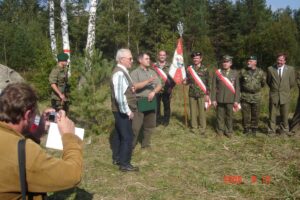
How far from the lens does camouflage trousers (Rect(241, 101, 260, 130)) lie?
26.6 feet

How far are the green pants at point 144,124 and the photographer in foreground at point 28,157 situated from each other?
4.14m

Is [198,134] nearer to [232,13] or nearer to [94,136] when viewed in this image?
[94,136]

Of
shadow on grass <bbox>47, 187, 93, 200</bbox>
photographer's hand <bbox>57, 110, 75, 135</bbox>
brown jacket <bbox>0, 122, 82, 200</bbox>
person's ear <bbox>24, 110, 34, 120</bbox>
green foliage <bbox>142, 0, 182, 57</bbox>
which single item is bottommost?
shadow on grass <bbox>47, 187, 93, 200</bbox>

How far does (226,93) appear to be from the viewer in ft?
25.8

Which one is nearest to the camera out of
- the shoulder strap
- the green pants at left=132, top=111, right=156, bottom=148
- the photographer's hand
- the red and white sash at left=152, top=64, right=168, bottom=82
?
the shoulder strap

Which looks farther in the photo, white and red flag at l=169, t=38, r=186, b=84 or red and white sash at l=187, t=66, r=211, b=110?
white and red flag at l=169, t=38, r=186, b=84

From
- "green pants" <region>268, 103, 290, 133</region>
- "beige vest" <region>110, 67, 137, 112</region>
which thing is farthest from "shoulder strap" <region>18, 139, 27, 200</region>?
"green pants" <region>268, 103, 290, 133</region>

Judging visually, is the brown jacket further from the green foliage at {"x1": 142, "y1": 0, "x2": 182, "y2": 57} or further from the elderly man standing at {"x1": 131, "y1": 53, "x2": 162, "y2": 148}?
the green foliage at {"x1": 142, "y1": 0, "x2": 182, "y2": 57}

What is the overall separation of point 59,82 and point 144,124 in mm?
2151

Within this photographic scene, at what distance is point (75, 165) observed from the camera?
2.17m

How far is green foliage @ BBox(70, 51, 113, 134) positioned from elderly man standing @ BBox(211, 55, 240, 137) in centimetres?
226

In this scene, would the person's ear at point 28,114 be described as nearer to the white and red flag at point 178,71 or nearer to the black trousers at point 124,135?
the black trousers at point 124,135

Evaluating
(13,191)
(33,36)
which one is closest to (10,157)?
(13,191)

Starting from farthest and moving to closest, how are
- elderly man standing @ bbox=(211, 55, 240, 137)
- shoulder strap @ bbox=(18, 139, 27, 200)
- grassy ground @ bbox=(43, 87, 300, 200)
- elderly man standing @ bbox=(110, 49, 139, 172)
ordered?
elderly man standing @ bbox=(211, 55, 240, 137) → elderly man standing @ bbox=(110, 49, 139, 172) → grassy ground @ bbox=(43, 87, 300, 200) → shoulder strap @ bbox=(18, 139, 27, 200)
